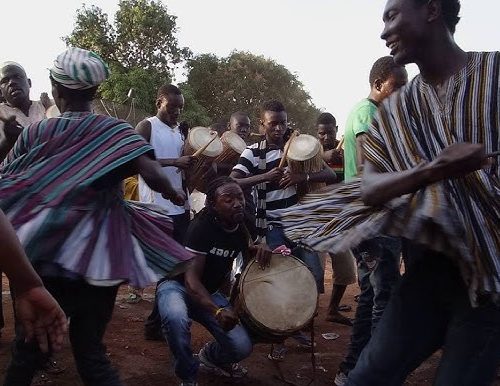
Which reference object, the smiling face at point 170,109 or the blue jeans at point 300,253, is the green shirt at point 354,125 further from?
the smiling face at point 170,109

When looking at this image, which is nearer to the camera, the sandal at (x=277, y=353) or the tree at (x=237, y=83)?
the sandal at (x=277, y=353)

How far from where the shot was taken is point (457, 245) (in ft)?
5.26

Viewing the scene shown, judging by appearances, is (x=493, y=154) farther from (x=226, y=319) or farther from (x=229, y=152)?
(x=229, y=152)

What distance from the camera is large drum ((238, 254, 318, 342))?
3.54 meters

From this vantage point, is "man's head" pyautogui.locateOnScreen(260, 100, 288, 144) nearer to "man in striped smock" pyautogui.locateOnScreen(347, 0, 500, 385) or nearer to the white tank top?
the white tank top

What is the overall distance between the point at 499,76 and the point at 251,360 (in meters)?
2.93

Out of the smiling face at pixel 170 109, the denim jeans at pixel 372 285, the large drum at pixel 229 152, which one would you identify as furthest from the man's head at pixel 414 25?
the large drum at pixel 229 152

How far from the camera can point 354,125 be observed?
12.2 feet

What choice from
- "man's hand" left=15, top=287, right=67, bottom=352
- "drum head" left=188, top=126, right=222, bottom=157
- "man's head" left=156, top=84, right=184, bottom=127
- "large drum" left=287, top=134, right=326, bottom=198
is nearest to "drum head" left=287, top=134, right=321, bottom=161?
"large drum" left=287, top=134, right=326, bottom=198

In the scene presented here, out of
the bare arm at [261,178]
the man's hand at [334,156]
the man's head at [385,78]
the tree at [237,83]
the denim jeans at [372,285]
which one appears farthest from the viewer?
the tree at [237,83]

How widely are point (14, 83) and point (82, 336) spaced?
2.43 m

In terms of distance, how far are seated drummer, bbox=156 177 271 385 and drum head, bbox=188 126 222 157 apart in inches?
49.2

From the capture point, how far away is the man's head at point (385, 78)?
384 cm

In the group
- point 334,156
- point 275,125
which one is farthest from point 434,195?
point 334,156
